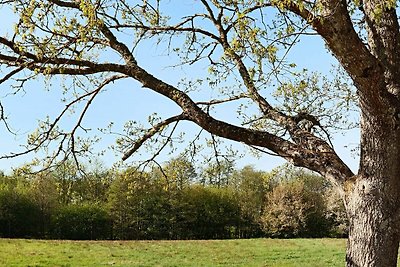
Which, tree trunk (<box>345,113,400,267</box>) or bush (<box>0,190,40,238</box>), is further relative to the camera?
bush (<box>0,190,40,238</box>)

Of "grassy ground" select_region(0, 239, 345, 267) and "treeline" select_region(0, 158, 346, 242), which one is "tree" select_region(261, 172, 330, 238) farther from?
"grassy ground" select_region(0, 239, 345, 267)

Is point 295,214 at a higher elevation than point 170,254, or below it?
higher

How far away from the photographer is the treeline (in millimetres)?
30250

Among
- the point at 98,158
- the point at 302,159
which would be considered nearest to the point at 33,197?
the point at 98,158

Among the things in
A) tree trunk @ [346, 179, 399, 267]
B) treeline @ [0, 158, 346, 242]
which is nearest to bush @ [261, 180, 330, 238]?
treeline @ [0, 158, 346, 242]

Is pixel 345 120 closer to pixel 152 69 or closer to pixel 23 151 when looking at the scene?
pixel 152 69

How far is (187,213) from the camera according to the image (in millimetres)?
32500

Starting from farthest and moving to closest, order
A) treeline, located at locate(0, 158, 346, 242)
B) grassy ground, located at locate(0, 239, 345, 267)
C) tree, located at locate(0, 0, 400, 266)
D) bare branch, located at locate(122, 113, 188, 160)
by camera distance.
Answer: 1. treeline, located at locate(0, 158, 346, 242)
2. grassy ground, located at locate(0, 239, 345, 267)
3. bare branch, located at locate(122, 113, 188, 160)
4. tree, located at locate(0, 0, 400, 266)

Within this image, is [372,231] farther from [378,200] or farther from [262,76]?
[262,76]

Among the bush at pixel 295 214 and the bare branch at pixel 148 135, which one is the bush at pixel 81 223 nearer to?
the bush at pixel 295 214

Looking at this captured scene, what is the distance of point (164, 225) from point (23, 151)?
87.2 ft

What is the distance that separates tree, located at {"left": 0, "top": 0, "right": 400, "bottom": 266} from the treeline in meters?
19.9

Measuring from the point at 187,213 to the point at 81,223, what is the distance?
7075 mm

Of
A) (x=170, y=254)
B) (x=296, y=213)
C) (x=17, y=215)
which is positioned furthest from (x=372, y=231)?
(x=296, y=213)
